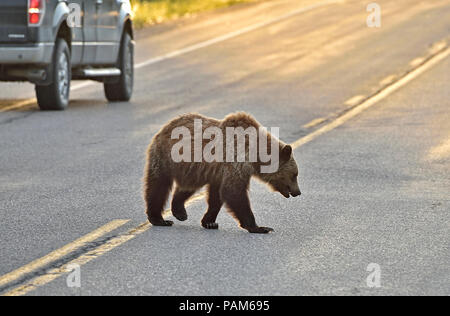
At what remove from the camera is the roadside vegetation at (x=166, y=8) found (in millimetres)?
34919

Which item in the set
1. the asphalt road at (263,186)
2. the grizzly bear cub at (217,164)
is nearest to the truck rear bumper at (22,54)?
the asphalt road at (263,186)

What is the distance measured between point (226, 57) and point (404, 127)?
10638 mm

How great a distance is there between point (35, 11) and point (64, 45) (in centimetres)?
107

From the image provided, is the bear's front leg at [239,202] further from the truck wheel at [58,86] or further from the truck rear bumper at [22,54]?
the truck wheel at [58,86]

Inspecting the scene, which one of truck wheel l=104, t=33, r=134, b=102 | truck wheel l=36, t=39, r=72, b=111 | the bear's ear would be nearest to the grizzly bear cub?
the bear's ear

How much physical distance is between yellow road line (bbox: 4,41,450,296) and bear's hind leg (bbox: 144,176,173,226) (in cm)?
11

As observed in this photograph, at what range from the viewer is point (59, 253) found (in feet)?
28.4

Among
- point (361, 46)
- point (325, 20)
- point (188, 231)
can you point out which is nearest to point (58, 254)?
point (188, 231)

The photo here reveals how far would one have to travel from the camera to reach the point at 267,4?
38.6 meters

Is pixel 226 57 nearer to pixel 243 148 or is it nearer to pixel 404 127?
pixel 404 127

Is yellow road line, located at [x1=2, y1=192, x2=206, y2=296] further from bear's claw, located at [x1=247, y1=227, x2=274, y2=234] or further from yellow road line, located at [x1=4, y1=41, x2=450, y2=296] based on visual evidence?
bear's claw, located at [x1=247, y1=227, x2=274, y2=234]

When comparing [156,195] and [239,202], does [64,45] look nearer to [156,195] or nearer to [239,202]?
[156,195]

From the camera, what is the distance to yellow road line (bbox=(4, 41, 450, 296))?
7707mm

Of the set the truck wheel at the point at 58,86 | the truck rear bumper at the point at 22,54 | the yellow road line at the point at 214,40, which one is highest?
the truck rear bumper at the point at 22,54
